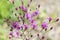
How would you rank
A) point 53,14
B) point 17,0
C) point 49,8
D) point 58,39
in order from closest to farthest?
point 17,0, point 58,39, point 53,14, point 49,8

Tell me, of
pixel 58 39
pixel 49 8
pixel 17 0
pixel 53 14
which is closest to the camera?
pixel 17 0

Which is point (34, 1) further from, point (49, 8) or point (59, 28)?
point (59, 28)

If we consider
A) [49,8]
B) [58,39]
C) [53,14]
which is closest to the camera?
[58,39]

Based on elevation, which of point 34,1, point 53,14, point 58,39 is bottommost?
point 58,39

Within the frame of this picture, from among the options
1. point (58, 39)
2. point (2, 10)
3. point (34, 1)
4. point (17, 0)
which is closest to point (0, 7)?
point (2, 10)

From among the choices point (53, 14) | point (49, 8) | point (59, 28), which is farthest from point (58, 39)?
point (49, 8)

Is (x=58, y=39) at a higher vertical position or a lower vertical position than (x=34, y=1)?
lower

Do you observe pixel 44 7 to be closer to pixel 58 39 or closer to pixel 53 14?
pixel 53 14

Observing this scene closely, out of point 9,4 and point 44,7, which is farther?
point 44,7

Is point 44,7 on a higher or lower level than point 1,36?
higher
